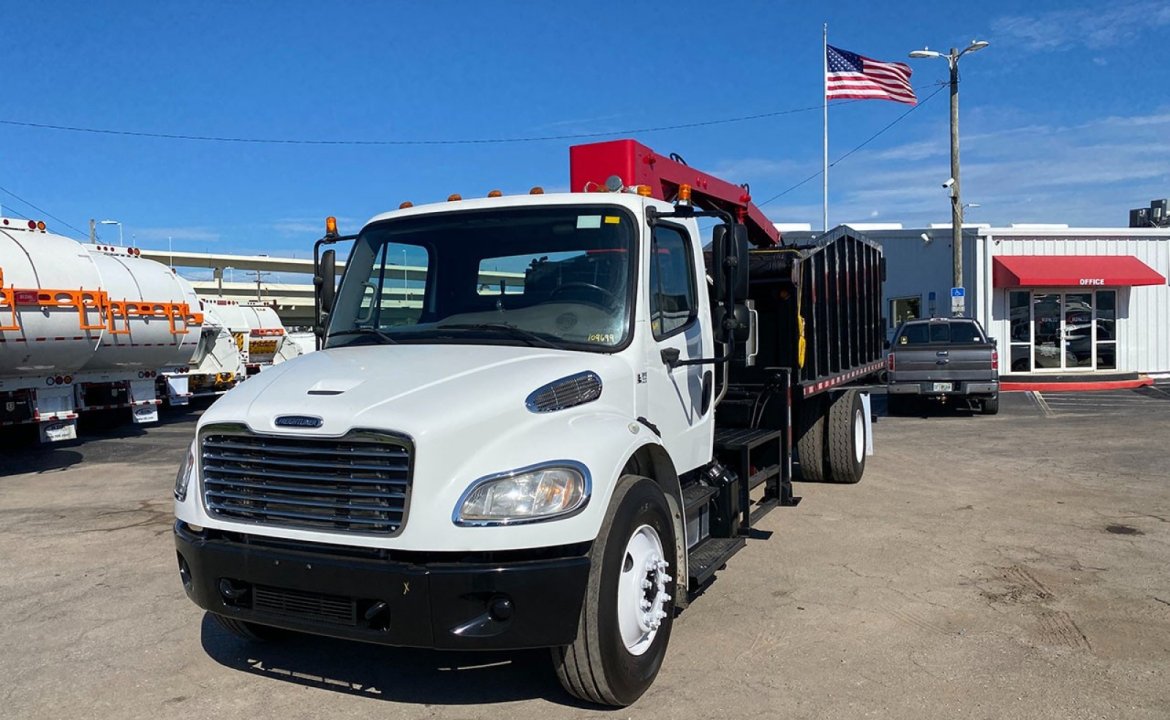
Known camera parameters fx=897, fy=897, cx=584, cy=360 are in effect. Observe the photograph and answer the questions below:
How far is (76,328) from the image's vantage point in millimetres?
12766

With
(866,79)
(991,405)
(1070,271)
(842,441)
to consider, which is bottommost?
(991,405)

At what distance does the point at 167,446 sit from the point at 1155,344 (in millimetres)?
26050

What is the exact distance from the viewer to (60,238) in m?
13.5

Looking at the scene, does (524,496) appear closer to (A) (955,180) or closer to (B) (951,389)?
(B) (951,389)

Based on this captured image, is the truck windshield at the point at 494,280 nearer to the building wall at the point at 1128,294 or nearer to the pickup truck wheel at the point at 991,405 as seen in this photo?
the pickup truck wheel at the point at 991,405

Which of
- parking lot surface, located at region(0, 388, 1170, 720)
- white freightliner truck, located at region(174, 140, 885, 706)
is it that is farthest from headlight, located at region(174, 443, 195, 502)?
parking lot surface, located at region(0, 388, 1170, 720)

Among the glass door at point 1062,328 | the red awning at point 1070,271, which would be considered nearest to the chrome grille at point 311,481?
the red awning at point 1070,271

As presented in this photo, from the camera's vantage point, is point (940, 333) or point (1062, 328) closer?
point (940, 333)

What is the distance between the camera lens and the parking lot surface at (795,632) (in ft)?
13.8

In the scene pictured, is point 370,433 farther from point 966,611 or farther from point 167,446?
point 167,446

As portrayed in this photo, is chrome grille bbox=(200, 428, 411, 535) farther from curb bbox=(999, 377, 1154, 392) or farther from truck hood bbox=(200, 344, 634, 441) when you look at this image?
curb bbox=(999, 377, 1154, 392)

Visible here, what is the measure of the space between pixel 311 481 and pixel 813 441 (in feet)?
22.8

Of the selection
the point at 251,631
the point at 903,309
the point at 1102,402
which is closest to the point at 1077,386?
the point at 1102,402

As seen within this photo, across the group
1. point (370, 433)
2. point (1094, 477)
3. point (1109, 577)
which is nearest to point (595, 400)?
point (370, 433)
